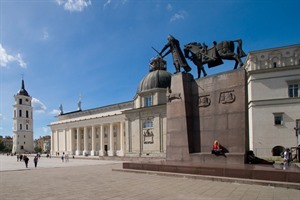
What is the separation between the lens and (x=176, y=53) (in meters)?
18.5

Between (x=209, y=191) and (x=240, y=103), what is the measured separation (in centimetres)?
608

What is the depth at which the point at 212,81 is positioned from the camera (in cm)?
1600

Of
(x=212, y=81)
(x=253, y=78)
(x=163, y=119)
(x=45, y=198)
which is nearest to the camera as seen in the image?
(x=45, y=198)

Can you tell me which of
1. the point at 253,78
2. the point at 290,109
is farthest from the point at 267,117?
the point at 253,78

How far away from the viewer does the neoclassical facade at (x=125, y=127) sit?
172 feet

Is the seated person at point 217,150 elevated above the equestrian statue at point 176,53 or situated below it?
below

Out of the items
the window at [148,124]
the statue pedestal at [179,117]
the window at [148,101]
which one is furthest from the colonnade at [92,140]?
the statue pedestal at [179,117]

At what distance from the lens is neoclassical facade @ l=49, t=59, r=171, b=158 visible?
5247 cm

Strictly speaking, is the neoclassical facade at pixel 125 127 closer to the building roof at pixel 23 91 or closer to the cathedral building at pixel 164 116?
the cathedral building at pixel 164 116

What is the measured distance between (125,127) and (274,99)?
110 feet

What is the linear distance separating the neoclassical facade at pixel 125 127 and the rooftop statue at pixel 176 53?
3248 centimetres

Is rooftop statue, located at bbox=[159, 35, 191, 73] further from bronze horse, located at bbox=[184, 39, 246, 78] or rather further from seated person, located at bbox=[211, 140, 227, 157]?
seated person, located at bbox=[211, 140, 227, 157]

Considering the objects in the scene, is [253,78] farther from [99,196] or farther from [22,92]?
[22,92]

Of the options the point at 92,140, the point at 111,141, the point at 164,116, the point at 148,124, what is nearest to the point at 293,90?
the point at 164,116
